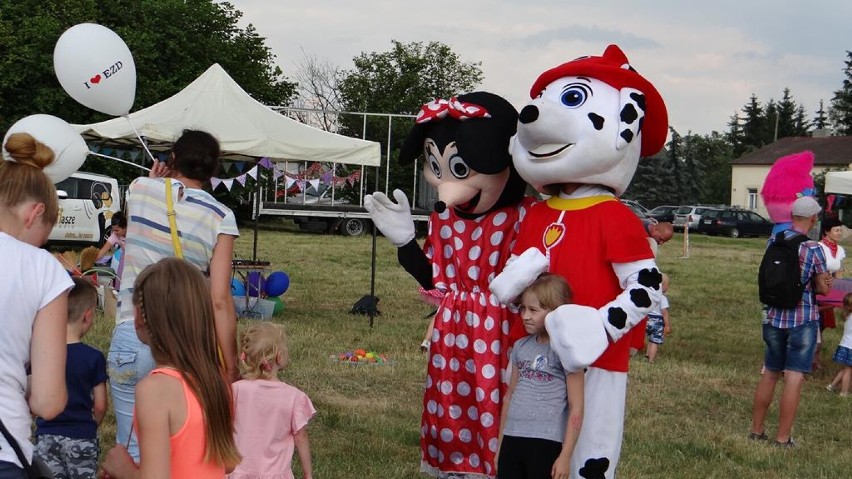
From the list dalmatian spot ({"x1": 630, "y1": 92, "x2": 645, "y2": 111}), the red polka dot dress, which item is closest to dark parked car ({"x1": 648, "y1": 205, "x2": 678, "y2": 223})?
the red polka dot dress

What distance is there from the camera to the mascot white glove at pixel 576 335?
12.1ft

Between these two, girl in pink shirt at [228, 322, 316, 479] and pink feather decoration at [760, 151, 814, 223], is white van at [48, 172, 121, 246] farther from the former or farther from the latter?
girl in pink shirt at [228, 322, 316, 479]

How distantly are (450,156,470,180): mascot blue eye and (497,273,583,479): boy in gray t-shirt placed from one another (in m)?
0.79

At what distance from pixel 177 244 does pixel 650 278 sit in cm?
188

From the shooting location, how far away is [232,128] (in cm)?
1078

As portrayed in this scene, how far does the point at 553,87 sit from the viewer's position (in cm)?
418

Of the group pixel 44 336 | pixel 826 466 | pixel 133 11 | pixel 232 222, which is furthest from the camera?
pixel 133 11

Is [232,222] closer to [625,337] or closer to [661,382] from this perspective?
[625,337]

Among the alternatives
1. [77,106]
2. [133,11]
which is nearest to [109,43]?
[77,106]

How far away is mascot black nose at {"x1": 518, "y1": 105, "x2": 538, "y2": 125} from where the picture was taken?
3977 millimetres

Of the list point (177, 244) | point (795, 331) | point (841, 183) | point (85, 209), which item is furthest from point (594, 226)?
point (85, 209)

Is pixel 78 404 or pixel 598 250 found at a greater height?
pixel 598 250

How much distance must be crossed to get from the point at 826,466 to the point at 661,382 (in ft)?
8.27

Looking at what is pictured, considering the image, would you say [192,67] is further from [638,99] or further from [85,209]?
[638,99]
